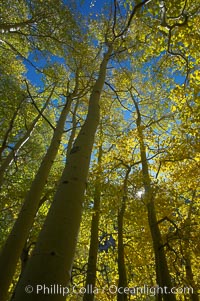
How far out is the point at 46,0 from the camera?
28.7ft

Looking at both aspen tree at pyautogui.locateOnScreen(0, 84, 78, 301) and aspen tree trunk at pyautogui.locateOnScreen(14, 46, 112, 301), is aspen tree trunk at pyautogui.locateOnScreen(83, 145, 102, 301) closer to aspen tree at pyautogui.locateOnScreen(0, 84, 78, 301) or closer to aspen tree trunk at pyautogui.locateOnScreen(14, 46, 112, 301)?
aspen tree at pyautogui.locateOnScreen(0, 84, 78, 301)

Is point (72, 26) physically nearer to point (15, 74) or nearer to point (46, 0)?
point (46, 0)

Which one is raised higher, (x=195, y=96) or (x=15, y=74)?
(x=15, y=74)

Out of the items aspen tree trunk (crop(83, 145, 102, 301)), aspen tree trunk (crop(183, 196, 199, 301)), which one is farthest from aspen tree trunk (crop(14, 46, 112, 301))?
aspen tree trunk (crop(83, 145, 102, 301))

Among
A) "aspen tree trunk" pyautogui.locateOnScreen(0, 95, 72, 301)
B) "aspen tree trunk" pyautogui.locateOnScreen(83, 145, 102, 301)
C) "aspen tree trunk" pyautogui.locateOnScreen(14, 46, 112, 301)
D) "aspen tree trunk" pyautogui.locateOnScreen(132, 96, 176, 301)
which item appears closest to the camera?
"aspen tree trunk" pyautogui.locateOnScreen(14, 46, 112, 301)

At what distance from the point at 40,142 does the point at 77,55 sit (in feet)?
25.9

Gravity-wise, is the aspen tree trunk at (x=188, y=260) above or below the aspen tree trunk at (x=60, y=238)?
above

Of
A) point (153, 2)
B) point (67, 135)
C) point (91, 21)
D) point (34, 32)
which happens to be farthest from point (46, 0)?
point (67, 135)

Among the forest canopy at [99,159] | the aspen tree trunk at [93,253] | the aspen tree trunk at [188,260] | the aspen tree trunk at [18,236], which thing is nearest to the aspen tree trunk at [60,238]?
the forest canopy at [99,159]

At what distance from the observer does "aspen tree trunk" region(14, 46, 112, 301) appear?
5.24ft

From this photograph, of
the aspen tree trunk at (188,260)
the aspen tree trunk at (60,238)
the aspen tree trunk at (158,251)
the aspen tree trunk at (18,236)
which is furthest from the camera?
the aspen tree trunk at (188,260)

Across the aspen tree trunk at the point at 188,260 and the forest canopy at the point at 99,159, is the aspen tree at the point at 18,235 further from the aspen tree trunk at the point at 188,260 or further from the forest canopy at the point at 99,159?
the aspen tree trunk at the point at 188,260

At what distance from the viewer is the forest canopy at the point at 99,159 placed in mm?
2334

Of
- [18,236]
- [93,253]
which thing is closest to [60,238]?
[18,236]
